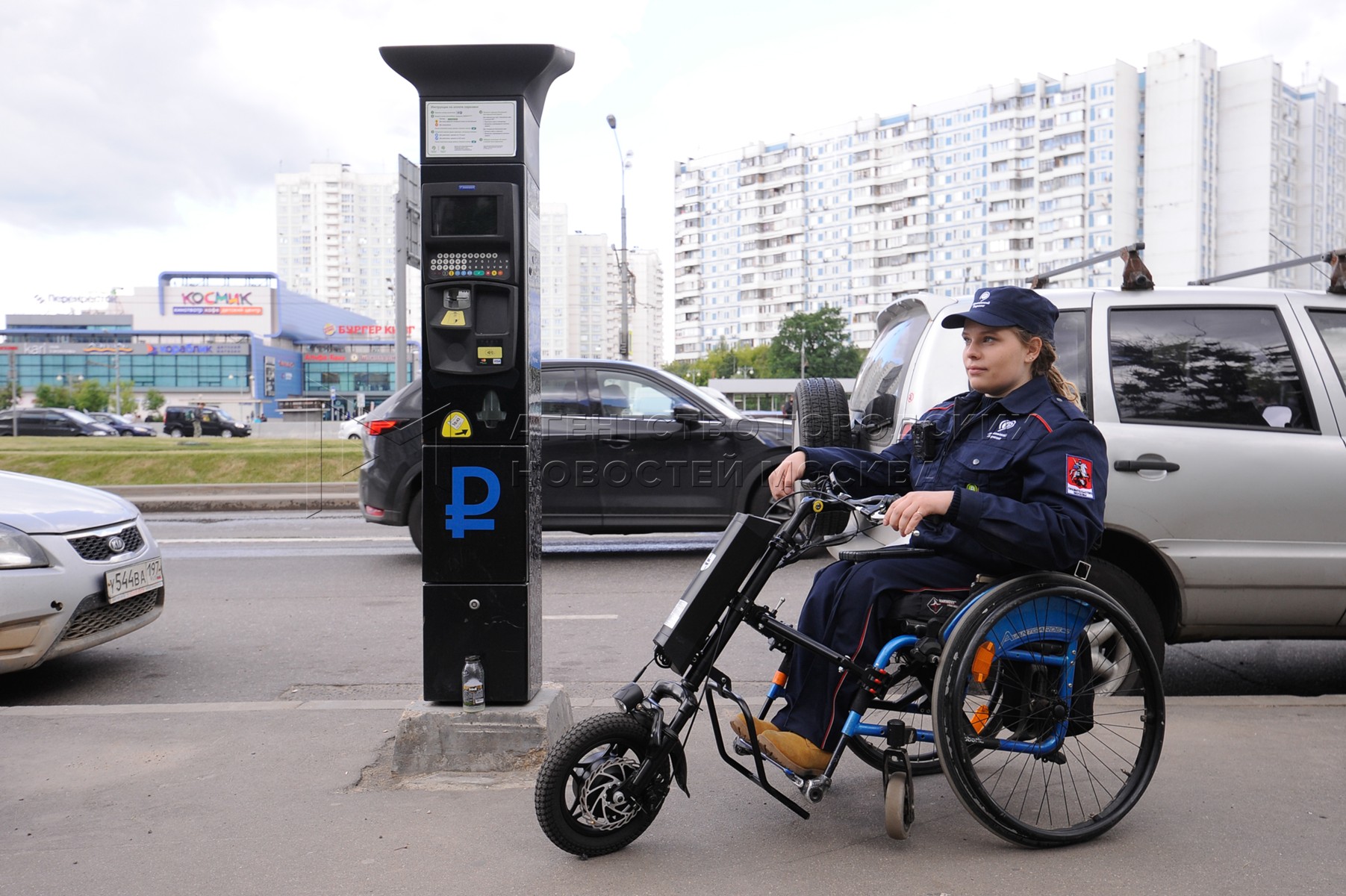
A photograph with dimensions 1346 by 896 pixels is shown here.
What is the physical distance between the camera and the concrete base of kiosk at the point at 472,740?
3381mm

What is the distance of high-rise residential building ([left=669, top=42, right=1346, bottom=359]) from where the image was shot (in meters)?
92.0

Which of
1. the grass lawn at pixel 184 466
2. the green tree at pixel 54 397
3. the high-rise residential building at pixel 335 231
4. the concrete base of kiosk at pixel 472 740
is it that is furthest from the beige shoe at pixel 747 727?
the high-rise residential building at pixel 335 231

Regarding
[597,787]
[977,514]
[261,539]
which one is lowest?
[261,539]

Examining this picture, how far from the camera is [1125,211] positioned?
96375 millimetres

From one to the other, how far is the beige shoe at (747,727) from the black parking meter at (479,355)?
0.90 metres

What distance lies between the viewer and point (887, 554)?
289 centimetres

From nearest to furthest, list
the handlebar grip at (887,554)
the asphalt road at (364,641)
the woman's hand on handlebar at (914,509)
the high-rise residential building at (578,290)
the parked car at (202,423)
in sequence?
the woman's hand on handlebar at (914,509) → the handlebar grip at (887,554) → the asphalt road at (364,641) → the parked car at (202,423) → the high-rise residential building at (578,290)

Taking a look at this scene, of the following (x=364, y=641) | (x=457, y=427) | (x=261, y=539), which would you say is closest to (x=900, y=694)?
(x=457, y=427)

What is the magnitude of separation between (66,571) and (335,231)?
6477 inches

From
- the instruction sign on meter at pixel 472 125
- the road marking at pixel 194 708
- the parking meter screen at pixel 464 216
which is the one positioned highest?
the instruction sign on meter at pixel 472 125

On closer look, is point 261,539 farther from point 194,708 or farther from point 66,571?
point 194,708

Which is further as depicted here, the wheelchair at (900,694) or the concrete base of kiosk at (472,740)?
the concrete base of kiosk at (472,740)

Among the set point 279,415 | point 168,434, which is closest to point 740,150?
point 279,415

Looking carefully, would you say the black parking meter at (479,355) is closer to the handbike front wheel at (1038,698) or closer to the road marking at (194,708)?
the road marking at (194,708)
